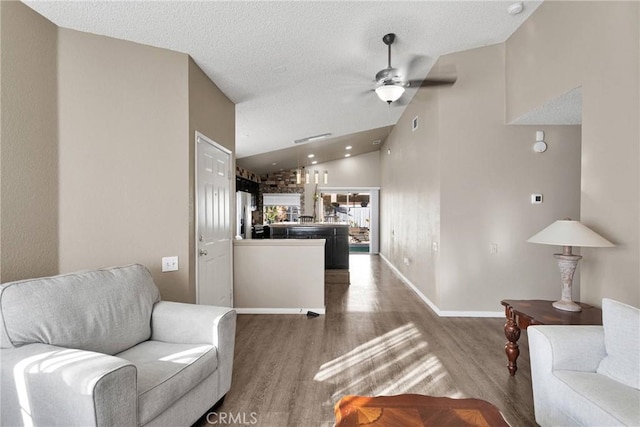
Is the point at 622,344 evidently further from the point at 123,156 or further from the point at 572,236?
the point at 123,156

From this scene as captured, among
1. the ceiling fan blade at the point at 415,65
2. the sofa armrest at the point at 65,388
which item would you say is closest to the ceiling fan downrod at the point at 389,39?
the ceiling fan blade at the point at 415,65

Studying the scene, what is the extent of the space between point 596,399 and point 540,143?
3149 mm

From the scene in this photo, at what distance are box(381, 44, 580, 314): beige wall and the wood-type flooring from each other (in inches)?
15.0

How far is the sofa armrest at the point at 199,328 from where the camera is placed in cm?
206

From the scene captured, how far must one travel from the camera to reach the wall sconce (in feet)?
12.3

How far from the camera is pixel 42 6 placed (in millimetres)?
2184

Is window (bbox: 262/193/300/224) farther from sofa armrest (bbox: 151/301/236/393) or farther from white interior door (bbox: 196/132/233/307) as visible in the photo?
sofa armrest (bbox: 151/301/236/393)

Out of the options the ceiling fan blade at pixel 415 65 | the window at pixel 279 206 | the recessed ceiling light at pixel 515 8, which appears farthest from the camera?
the window at pixel 279 206

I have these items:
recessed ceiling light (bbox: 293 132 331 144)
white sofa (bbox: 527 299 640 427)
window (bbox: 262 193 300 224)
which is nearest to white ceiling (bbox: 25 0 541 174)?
recessed ceiling light (bbox: 293 132 331 144)

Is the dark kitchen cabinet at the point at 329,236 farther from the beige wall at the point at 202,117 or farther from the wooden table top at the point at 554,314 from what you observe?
the wooden table top at the point at 554,314

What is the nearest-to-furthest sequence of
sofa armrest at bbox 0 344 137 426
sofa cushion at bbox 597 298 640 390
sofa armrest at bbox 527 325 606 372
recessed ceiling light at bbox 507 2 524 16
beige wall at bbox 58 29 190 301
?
sofa armrest at bbox 0 344 137 426
sofa cushion at bbox 597 298 640 390
sofa armrest at bbox 527 325 606 372
beige wall at bbox 58 29 190 301
recessed ceiling light at bbox 507 2 524 16

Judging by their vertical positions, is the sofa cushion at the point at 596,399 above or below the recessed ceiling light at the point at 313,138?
below

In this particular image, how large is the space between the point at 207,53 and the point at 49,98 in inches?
50.5

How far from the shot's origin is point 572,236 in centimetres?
223
